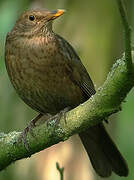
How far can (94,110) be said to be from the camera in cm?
306

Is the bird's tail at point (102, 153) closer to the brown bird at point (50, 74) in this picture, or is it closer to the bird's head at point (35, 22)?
the brown bird at point (50, 74)

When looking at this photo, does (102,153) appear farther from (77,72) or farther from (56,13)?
(56,13)

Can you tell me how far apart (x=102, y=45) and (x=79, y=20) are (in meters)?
0.35

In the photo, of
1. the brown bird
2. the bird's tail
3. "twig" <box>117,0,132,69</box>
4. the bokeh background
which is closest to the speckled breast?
the brown bird

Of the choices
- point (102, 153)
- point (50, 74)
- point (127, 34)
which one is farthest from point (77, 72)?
point (127, 34)

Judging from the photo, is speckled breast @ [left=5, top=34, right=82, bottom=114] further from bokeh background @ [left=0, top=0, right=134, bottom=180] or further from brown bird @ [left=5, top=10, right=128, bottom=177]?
bokeh background @ [left=0, top=0, right=134, bottom=180]

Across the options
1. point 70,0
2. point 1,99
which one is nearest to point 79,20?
point 70,0

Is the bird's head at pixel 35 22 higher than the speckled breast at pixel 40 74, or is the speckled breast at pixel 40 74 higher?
the bird's head at pixel 35 22

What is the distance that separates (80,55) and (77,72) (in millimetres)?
367

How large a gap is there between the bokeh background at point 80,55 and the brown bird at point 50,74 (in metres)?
0.12

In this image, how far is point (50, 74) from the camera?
174 inches

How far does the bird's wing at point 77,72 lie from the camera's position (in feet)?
15.1

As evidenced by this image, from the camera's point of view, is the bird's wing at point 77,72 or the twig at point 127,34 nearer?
the twig at point 127,34

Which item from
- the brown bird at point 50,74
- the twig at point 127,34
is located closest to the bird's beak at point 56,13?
the brown bird at point 50,74
